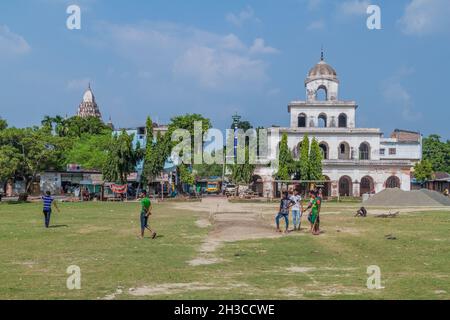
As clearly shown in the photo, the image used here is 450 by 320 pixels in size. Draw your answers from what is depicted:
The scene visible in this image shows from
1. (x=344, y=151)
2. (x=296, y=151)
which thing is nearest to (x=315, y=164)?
(x=296, y=151)

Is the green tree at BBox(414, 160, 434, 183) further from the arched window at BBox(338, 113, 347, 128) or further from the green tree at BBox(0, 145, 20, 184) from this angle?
the green tree at BBox(0, 145, 20, 184)

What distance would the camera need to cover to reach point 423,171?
69312 mm

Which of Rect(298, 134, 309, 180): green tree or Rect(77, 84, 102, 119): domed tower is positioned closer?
Rect(298, 134, 309, 180): green tree

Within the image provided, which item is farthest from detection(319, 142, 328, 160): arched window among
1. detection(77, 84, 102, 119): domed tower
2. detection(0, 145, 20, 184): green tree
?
detection(77, 84, 102, 119): domed tower

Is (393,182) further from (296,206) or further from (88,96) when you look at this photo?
(88,96)

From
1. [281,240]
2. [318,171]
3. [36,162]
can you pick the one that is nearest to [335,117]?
[318,171]

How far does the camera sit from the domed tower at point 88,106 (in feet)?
395

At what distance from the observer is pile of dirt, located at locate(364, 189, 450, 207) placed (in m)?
43.2

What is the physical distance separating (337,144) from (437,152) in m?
30.5

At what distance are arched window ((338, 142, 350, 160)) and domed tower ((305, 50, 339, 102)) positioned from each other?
594 cm

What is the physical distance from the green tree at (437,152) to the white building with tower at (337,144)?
2362 cm

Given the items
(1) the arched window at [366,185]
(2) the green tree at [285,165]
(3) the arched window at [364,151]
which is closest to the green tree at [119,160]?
(2) the green tree at [285,165]

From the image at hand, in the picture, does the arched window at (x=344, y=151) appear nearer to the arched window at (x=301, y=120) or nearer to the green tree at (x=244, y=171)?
the arched window at (x=301, y=120)

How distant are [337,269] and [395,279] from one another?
155 cm
